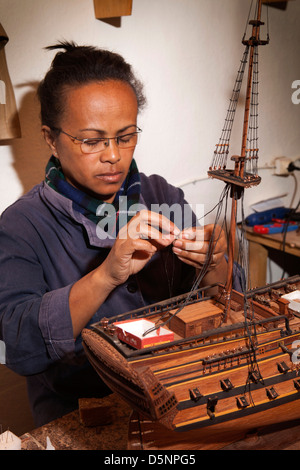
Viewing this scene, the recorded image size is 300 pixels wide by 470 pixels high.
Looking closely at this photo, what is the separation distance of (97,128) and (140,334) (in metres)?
0.66

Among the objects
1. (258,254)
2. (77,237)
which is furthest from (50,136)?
(258,254)

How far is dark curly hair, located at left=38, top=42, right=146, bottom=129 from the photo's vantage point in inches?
53.4

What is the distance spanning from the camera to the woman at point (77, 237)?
1.22 m

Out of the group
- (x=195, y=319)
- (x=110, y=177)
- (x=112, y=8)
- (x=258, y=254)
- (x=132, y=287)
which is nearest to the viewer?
(x=195, y=319)

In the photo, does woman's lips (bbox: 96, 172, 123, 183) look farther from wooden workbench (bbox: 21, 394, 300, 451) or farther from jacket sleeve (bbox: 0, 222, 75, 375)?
wooden workbench (bbox: 21, 394, 300, 451)

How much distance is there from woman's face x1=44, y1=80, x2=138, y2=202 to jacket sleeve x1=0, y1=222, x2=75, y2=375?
34cm


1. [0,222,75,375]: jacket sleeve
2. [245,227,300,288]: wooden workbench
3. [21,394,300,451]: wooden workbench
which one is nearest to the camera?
[21,394,300,451]: wooden workbench

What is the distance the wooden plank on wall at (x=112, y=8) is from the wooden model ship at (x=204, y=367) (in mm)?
922

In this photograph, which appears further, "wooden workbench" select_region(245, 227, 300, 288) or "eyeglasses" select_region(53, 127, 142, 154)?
"wooden workbench" select_region(245, 227, 300, 288)

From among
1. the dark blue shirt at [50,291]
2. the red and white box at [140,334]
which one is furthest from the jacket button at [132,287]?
the red and white box at [140,334]

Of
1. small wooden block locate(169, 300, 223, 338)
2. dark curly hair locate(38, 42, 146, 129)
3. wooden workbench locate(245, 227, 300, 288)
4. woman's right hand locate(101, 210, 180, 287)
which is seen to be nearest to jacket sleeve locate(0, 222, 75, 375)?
woman's right hand locate(101, 210, 180, 287)

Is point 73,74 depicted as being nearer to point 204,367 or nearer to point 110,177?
point 110,177

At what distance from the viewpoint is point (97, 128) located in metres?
1.33
